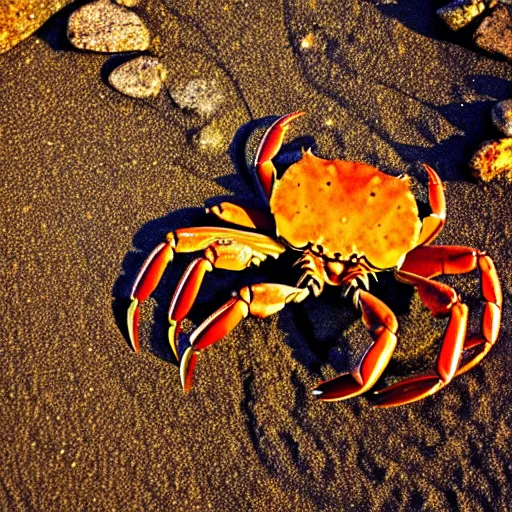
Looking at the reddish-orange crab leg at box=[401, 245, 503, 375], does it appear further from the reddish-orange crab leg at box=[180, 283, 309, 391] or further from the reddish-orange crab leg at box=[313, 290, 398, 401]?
the reddish-orange crab leg at box=[180, 283, 309, 391]

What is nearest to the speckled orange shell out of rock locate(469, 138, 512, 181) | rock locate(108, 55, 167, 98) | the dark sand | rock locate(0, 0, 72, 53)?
the dark sand

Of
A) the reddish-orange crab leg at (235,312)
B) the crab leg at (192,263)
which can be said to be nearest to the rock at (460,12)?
the crab leg at (192,263)

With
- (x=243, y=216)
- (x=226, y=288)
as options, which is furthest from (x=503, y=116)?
(x=226, y=288)

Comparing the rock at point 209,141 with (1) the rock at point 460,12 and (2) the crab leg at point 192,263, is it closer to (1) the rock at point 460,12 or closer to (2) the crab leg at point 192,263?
(2) the crab leg at point 192,263

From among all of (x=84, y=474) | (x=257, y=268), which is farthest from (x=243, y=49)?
(x=84, y=474)

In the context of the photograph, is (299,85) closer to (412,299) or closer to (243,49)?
(243,49)
